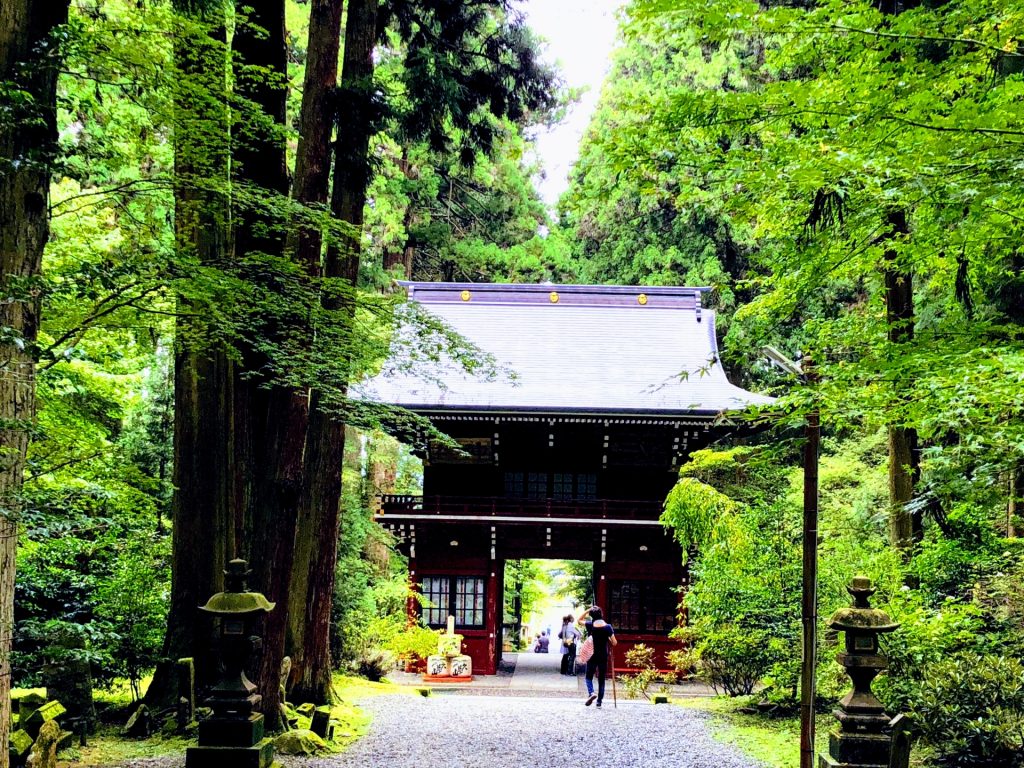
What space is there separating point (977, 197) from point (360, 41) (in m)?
6.81

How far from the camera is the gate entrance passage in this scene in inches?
605

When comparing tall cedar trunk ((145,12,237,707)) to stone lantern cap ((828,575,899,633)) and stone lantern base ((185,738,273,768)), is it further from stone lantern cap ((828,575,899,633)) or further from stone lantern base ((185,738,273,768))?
stone lantern cap ((828,575,899,633))

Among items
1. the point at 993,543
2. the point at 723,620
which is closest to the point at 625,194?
the point at 723,620

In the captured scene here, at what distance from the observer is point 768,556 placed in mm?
9164

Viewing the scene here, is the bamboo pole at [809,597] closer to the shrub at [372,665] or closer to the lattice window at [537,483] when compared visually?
the shrub at [372,665]

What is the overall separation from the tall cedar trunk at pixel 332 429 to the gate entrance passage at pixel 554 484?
18.6ft

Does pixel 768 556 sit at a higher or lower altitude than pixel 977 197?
lower

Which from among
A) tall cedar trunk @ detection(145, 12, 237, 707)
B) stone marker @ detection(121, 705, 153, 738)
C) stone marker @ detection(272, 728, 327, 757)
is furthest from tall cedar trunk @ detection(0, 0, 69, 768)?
stone marker @ detection(272, 728, 327, 757)

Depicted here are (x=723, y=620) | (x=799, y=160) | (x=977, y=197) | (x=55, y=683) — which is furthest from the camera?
(x=723, y=620)

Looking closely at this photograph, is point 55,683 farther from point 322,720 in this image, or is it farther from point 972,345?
point 972,345

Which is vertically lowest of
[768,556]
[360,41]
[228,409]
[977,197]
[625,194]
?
[768,556]

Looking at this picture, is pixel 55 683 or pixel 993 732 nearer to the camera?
pixel 993 732

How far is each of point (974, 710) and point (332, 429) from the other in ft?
21.6

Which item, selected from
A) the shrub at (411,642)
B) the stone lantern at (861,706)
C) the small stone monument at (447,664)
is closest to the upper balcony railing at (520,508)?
the small stone monument at (447,664)
